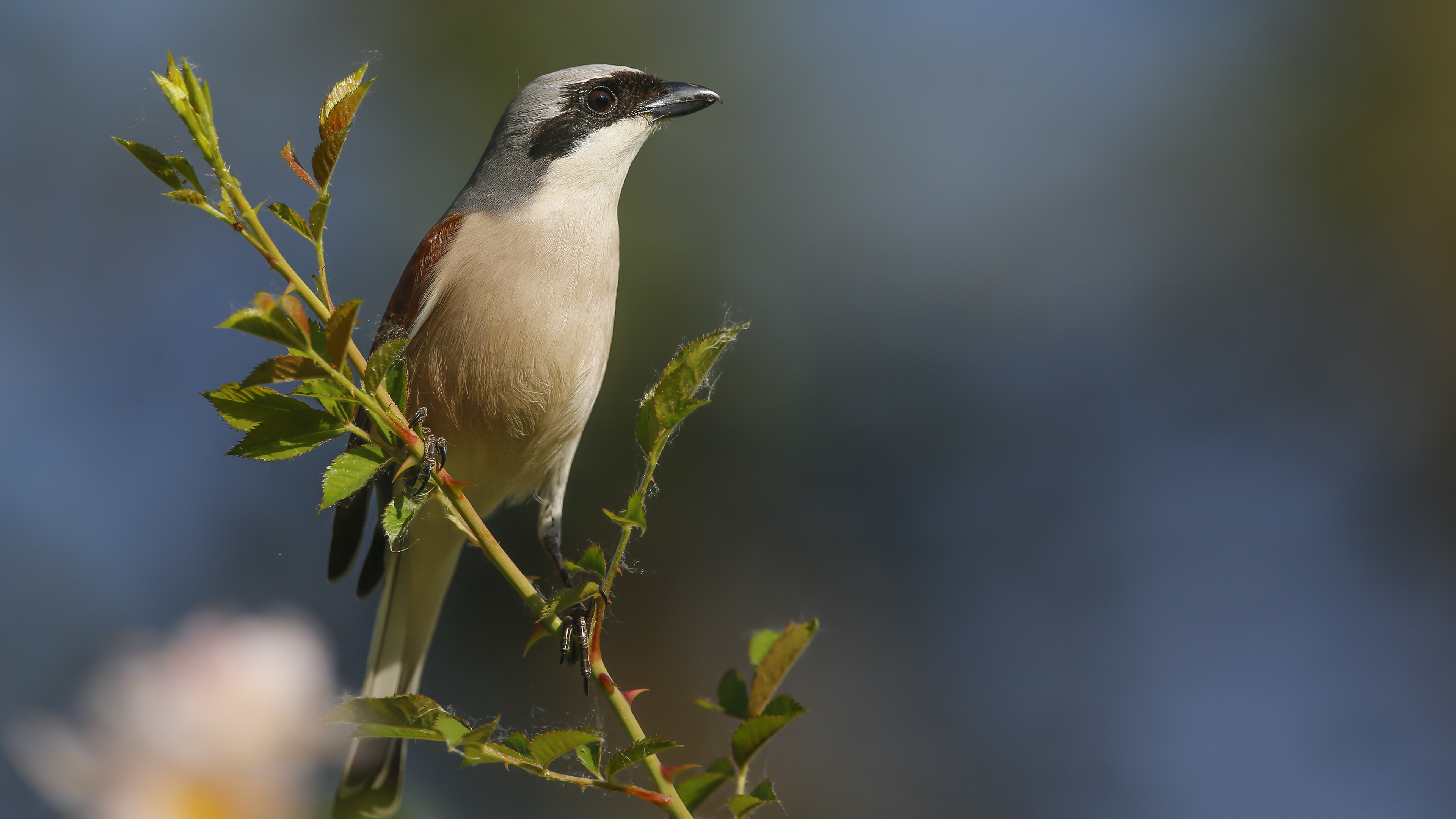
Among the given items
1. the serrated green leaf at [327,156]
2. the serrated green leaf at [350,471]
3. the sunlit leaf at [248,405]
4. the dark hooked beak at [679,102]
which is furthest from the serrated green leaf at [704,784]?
the dark hooked beak at [679,102]

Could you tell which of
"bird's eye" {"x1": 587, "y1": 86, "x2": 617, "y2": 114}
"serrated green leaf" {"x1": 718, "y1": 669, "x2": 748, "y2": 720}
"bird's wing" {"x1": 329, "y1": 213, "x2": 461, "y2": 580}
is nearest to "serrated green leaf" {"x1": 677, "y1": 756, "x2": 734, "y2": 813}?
"serrated green leaf" {"x1": 718, "y1": 669, "x2": 748, "y2": 720}

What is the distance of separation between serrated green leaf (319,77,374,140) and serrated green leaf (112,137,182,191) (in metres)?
0.19

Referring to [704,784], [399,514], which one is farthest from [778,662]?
[399,514]

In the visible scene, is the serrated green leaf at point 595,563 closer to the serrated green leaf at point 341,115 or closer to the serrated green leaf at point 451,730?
the serrated green leaf at point 451,730

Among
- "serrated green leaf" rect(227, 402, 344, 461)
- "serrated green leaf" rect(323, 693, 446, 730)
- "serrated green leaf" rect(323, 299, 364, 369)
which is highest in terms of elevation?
"serrated green leaf" rect(323, 299, 364, 369)

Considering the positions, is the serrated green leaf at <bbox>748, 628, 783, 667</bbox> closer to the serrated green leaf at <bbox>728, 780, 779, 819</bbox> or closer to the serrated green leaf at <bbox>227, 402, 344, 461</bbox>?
the serrated green leaf at <bbox>728, 780, 779, 819</bbox>

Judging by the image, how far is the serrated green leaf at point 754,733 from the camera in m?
1.27

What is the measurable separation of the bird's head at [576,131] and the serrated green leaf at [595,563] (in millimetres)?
1616

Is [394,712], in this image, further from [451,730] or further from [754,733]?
[754,733]

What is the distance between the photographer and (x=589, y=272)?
2.44m

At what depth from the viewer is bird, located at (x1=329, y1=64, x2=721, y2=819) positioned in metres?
2.37

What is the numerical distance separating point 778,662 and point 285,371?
0.82 meters

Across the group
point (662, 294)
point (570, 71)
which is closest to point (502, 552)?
point (570, 71)

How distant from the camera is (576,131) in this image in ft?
9.36
